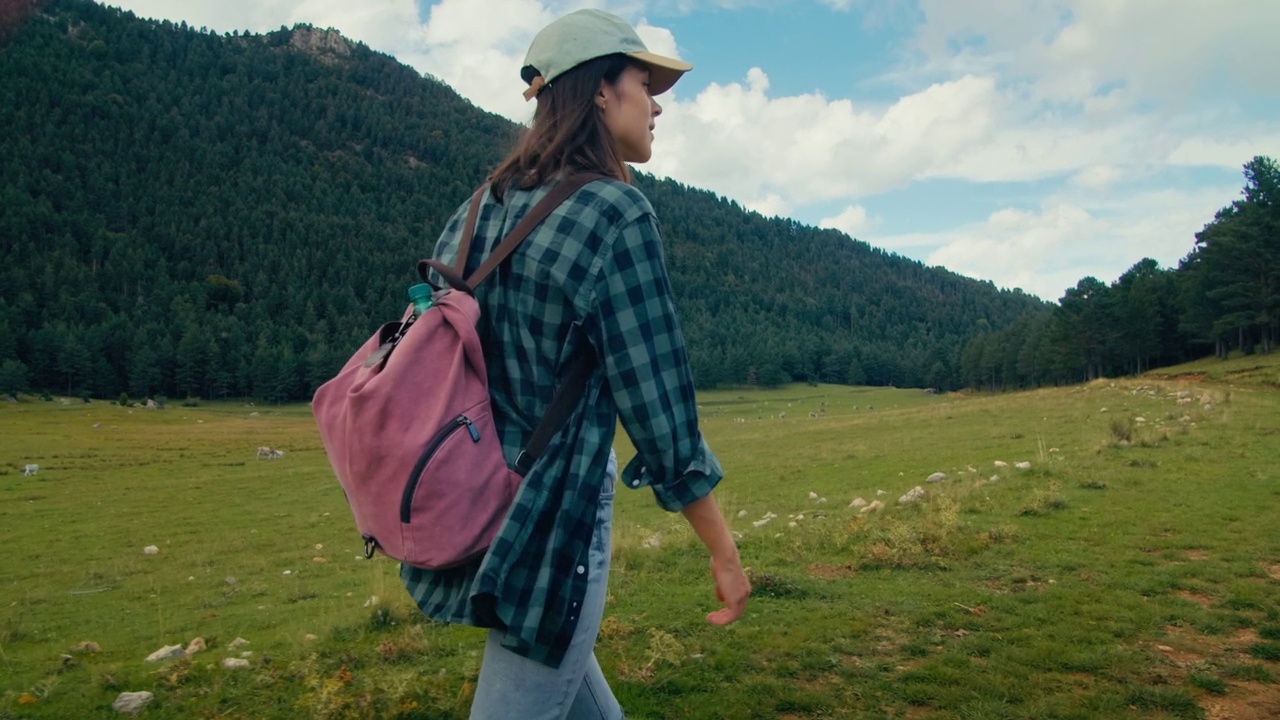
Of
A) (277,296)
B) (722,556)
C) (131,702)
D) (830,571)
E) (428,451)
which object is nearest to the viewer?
(428,451)

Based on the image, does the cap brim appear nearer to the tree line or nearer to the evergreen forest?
the evergreen forest

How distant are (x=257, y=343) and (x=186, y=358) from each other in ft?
43.4

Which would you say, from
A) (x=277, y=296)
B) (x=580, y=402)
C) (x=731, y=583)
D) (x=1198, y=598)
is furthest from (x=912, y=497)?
(x=277, y=296)

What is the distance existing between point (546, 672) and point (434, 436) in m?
0.66

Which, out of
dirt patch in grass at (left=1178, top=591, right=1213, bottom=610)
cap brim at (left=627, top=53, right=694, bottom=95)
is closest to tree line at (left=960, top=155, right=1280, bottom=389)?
dirt patch in grass at (left=1178, top=591, right=1213, bottom=610)

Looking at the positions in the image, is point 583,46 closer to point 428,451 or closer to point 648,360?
point 648,360

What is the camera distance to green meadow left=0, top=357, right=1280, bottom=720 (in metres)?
4.21

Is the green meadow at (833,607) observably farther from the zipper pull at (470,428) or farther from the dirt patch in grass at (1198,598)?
the zipper pull at (470,428)

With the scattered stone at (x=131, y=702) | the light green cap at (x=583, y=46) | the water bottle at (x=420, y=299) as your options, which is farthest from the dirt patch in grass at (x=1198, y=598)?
the scattered stone at (x=131, y=702)

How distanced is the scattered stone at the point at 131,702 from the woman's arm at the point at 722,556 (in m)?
4.01

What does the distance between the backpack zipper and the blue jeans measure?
1.22ft

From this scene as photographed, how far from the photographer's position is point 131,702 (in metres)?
4.40

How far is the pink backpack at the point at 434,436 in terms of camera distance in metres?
1.76

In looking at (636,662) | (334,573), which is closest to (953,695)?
(636,662)
